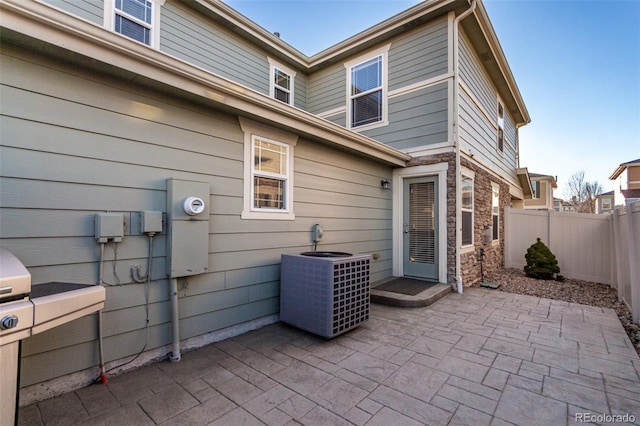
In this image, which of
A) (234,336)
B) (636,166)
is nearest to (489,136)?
(234,336)

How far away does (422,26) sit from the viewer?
5555 millimetres

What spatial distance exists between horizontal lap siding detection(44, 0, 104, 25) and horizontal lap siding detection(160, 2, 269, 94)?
2.84 ft

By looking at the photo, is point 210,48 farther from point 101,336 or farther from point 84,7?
point 101,336

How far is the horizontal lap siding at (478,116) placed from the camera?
5.67 metres

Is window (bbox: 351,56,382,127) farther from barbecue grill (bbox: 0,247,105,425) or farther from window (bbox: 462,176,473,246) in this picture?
barbecue grill (bbox: 0,247,105,425)

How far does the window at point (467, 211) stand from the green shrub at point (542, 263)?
2027 millimetres

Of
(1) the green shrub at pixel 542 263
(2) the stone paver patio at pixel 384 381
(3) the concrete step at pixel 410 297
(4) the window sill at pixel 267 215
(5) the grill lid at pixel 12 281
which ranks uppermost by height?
(4) the window sill at pixel 267 215

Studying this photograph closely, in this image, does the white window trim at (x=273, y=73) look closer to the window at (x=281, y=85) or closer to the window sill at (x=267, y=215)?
the window at (x=281, y=85)

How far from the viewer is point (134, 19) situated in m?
4.77

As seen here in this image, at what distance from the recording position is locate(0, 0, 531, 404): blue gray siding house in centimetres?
209

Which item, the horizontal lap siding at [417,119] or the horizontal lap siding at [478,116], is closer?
the horizontal lap siding at [417,119]

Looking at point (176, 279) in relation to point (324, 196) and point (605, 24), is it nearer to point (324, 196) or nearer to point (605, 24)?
point (324, 196)

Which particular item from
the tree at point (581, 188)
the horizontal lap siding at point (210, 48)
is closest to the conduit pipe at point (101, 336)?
the horizontal lap siding at point (210, 48)

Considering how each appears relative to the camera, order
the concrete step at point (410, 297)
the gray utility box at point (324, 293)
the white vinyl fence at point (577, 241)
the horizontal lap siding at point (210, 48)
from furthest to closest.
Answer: the horizontal lap siding at point (210, 48) → the white vinyl fence at point (577, 241) → the concrete step at point (410, 297) → the gray utility box at point (324, 293)
